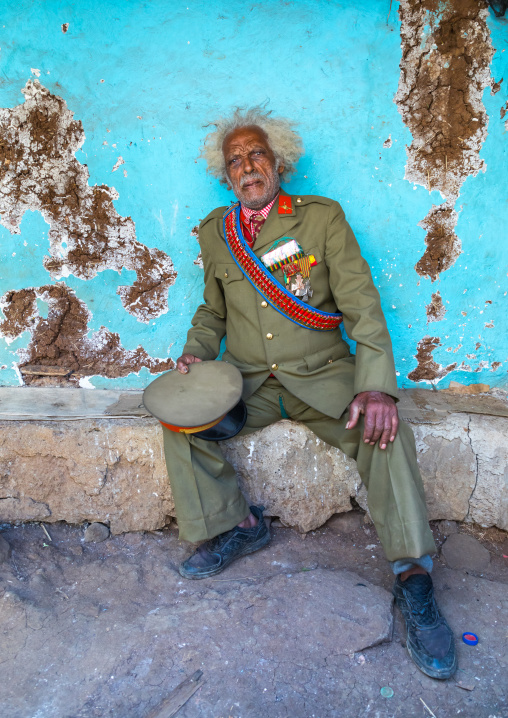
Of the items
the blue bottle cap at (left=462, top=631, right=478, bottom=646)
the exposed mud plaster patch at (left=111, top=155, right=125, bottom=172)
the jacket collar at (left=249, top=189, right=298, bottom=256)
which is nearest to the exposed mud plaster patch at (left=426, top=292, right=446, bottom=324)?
the jacket collar at (left=249, top=189, right=298, bottom=256)

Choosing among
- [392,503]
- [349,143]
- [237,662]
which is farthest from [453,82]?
[237,662]

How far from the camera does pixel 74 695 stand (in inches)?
73.0

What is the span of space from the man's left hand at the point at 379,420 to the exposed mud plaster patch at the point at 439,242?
1012mm

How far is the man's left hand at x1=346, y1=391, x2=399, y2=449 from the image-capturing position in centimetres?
201

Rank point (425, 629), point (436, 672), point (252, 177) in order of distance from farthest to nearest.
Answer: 1. point (252, 177)
2. point (425, 629)
3. point (436, 672)

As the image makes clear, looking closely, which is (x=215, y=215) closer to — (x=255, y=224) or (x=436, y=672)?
(x=255, y=224)

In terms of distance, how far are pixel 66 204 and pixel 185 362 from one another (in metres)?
1.17

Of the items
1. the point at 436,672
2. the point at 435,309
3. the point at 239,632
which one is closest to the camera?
the point at 436,672

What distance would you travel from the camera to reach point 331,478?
2.60m

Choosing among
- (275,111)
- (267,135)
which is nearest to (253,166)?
(267,135)

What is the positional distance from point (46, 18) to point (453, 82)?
6.56ft

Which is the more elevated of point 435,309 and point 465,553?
point 435,309

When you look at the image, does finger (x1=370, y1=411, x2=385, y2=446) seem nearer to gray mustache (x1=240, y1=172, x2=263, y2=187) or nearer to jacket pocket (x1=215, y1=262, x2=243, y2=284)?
jacket pocket (x1=215, y1=262, x2=243, y2=284)

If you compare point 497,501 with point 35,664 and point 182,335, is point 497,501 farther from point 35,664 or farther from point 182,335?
point 35,664
